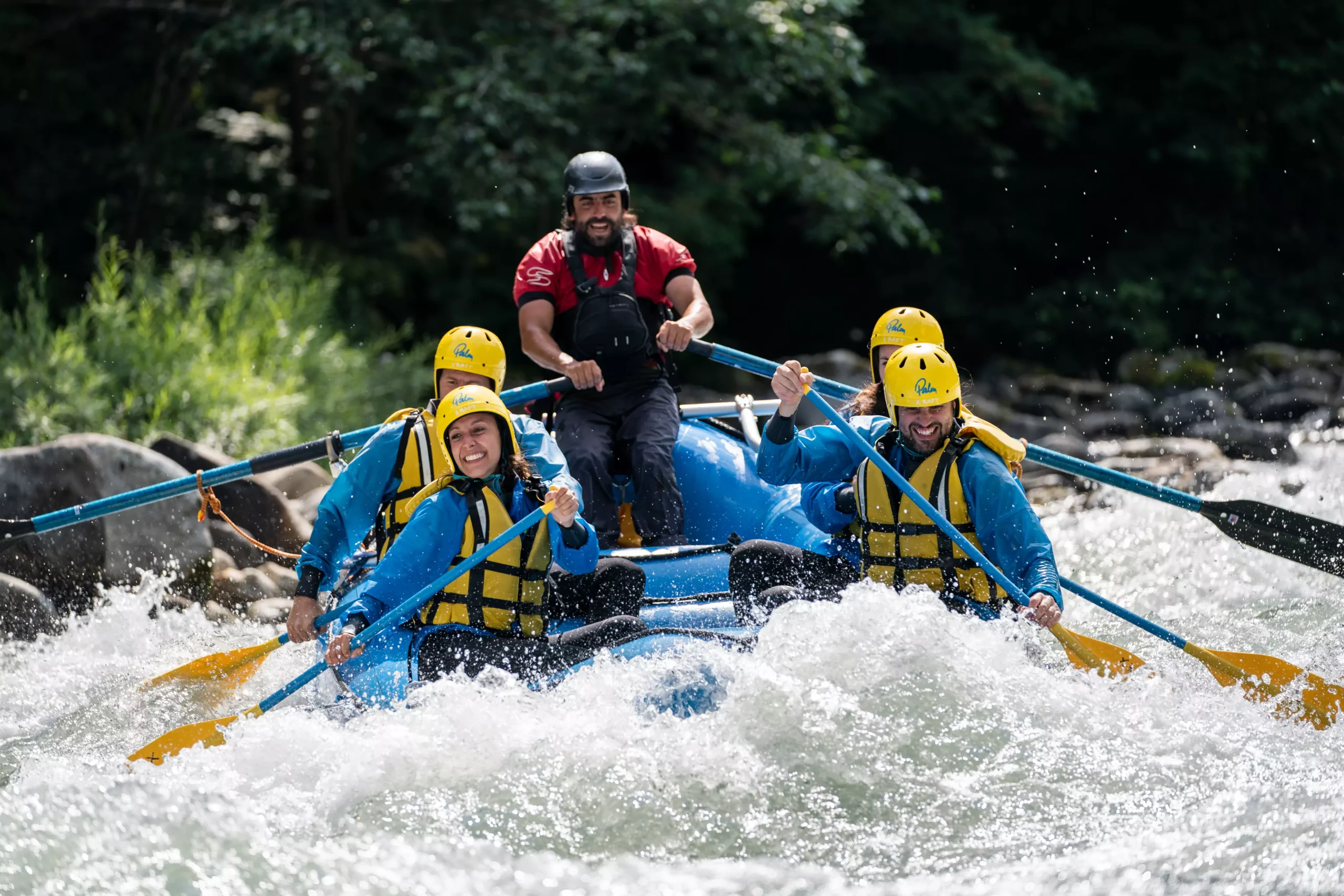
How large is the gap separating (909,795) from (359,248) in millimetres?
8958

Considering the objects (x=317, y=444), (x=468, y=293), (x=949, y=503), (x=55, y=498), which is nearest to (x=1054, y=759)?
(x=949, y=503)

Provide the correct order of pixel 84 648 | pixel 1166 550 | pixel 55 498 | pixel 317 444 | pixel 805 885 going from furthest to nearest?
pixel 1166 550
pixel 55 498
pixel 84 648
pixel 317 444
pixel 805 885

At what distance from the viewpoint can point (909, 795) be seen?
4363 mm

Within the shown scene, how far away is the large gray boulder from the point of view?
23.7 feet

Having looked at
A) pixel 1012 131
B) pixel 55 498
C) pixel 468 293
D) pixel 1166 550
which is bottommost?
pixel 1166 550

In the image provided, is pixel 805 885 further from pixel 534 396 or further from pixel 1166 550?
pixel 1166 550

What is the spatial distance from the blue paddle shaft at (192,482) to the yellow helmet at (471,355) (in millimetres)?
761

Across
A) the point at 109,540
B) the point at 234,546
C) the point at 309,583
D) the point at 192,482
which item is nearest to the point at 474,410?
the point at 309,583

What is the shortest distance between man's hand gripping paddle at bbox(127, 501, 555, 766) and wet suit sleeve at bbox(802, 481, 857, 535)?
1157mm

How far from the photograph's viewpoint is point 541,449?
214 inches

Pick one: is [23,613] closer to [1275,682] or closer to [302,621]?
[302,621]

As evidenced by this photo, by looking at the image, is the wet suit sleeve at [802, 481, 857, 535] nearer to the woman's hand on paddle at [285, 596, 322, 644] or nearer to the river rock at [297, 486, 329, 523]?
the woman's hand on paddle at [285, 596, 322, 644]

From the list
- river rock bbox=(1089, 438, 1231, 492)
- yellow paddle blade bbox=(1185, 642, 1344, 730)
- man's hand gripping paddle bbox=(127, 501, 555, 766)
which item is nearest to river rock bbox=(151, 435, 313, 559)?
man's hand gripping paddle bbox=(127, 501, 555, 766)

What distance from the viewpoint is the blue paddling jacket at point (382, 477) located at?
17.4 feet
